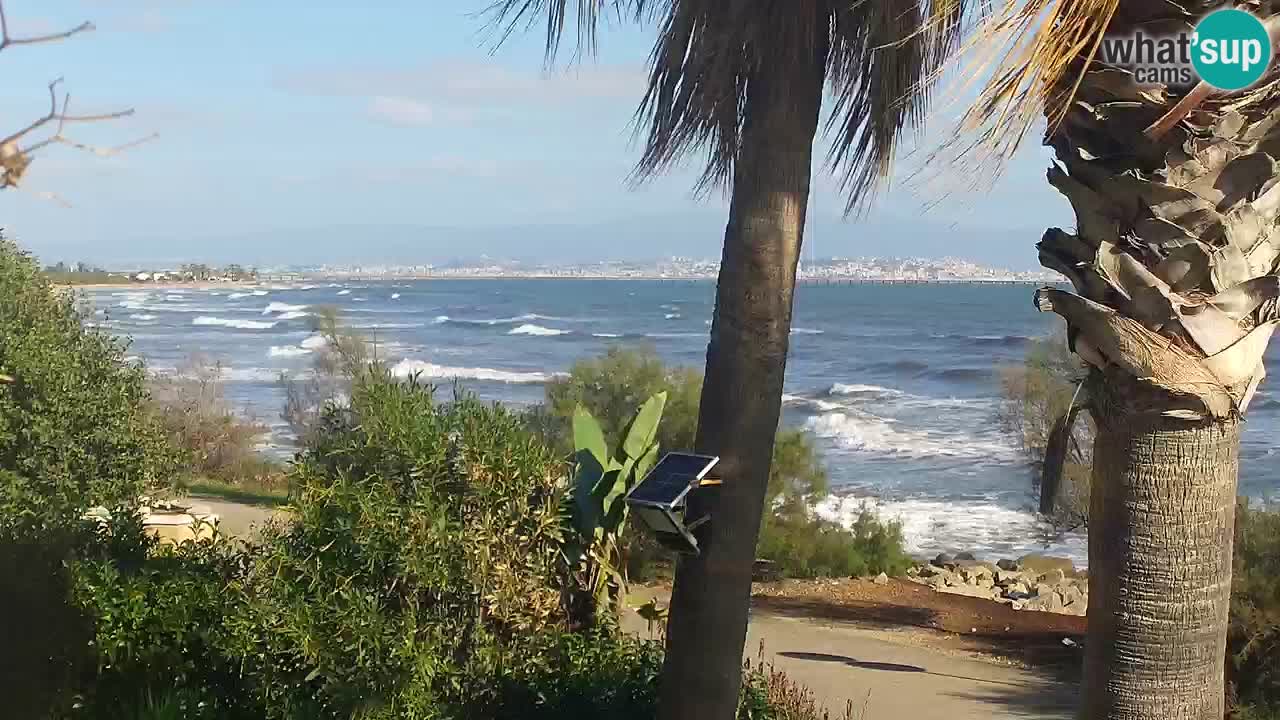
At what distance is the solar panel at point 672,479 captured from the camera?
14.2 feet

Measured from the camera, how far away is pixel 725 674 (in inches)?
184

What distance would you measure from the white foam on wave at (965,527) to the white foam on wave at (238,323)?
45.2 meters

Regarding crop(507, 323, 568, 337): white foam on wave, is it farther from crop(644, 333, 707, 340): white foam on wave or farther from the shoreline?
the shoreline

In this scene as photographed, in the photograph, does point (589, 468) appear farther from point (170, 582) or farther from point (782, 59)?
point (782, 59)

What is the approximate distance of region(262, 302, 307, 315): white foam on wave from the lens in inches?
2931

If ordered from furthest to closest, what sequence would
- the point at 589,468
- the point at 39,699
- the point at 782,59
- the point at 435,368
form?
the point at 435,368 → the point at 589,468 → the point at 39,699 → the point at 782,59

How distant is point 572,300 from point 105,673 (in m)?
95.0

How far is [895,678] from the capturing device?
10.1 metres

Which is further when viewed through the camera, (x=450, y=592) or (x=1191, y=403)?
(x=450, y=592)

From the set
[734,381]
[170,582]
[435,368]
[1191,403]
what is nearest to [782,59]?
[734,381]

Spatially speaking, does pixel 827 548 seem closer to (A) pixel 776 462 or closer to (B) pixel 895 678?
(A) pixel 776 462

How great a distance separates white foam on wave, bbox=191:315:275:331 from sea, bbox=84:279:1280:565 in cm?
33

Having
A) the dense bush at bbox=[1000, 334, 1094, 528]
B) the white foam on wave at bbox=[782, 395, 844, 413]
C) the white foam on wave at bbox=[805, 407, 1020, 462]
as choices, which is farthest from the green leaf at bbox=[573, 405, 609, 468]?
the white foam on wave at bbox=[782, 395, 844, 413]

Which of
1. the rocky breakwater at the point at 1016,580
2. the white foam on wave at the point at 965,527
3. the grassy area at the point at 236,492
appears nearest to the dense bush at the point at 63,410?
the grassy area at the point at 236,492
